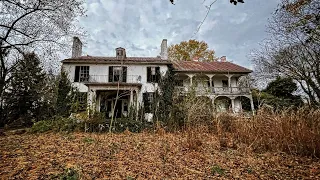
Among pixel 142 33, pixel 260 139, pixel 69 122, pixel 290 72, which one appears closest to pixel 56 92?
pixel 69 122

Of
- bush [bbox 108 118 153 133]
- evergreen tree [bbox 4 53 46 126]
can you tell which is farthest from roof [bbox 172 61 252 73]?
evergreen tree [bbox 4 53 46 126]

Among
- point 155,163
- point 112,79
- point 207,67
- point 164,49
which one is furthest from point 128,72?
point 155,163

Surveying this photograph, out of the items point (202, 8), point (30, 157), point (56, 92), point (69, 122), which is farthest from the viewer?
point (56, 92)

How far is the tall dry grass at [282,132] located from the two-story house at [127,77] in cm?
966

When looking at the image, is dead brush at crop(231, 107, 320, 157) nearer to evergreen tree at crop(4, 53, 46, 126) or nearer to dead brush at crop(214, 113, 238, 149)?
dead brush at crop(214, 113, 238, 149)

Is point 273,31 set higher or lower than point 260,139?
higher

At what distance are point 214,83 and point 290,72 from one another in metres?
7.43

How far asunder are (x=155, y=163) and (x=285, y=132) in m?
3.44

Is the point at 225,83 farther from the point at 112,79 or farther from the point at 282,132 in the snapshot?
the point at 282,132

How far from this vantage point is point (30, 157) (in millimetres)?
4445

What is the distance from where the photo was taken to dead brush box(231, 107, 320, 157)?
177 inches

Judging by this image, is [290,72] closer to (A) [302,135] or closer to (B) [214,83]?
(B) [214,83]

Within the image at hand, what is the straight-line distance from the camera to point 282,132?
15.8 ft

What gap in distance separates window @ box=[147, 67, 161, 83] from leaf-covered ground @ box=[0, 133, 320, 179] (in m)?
12.3
